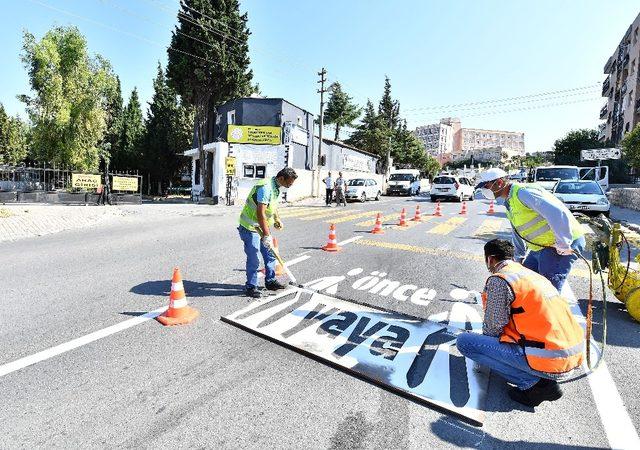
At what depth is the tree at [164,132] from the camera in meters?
37.1

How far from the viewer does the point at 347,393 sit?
2816mm

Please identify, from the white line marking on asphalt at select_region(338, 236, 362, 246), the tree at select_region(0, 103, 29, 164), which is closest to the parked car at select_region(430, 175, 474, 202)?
the white line marking on asphalt at select_region(338, 236, 362, 246)

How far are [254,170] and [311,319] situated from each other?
2203cm

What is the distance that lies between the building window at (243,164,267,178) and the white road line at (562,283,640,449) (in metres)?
23.3

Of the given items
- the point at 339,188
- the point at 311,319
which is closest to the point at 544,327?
the point at 311,319

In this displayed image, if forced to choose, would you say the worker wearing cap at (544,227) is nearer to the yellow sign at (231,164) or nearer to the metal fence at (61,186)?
the yellow sign at (231,164)

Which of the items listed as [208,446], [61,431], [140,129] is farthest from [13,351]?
[140,129]

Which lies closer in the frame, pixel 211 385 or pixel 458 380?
pixel 211 385

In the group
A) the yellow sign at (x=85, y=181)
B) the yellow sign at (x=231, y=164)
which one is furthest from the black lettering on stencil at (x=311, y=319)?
the yellow sign at (x=85, y=181)

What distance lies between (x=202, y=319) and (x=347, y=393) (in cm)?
212

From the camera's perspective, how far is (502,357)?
9.34 ft

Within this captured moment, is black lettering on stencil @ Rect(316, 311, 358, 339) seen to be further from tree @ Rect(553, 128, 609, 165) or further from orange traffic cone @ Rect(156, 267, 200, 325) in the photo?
tree @ Rect(553, 128, 609, 165)

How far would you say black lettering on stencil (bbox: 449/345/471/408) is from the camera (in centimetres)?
274

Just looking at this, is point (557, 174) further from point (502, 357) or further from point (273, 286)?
point (502, 357)
